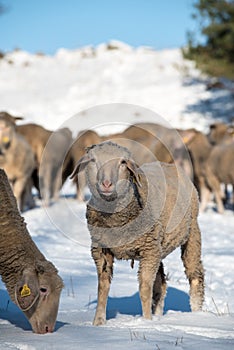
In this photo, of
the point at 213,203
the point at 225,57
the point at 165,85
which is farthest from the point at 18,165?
the point at 165,85

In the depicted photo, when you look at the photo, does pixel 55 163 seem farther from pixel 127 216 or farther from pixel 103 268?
pixel 127 216

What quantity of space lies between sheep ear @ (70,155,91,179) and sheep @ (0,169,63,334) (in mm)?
666

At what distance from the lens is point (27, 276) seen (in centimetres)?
490

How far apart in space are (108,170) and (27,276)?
105 cm

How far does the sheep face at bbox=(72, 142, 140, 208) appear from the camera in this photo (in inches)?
213

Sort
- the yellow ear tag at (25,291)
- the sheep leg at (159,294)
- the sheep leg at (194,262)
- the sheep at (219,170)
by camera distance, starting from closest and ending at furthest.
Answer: the yellow ear tag at (25,291) → the sheep leg at (159,294) → the sheep leg at (194,262) → the sheep at (219,170)

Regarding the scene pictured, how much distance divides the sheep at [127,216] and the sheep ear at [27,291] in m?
0.89

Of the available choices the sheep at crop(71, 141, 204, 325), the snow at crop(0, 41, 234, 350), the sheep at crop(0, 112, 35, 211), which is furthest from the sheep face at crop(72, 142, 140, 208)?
the sheep at crop(0, 112, 35, 211)

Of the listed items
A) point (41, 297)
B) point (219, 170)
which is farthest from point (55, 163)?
point (41, 297)

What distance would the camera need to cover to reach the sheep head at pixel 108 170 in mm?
5422

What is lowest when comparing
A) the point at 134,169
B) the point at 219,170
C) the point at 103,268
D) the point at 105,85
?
the point at 103,268

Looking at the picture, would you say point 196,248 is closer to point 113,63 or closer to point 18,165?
point 18,165

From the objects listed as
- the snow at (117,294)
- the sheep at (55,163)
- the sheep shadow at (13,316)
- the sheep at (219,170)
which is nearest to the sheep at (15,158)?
the snow at (117,294)

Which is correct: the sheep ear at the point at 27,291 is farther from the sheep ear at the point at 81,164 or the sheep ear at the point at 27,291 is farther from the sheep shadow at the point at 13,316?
the sheep ear at the point at 81,164
